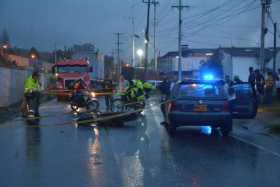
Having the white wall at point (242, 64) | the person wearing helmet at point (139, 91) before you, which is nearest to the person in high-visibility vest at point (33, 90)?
the person wearing helmet at point (139, 91)

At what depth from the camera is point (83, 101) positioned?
27016mm

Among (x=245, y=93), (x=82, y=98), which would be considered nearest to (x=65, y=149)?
(x=245, y=93)

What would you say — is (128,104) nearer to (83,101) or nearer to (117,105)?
(117,105)

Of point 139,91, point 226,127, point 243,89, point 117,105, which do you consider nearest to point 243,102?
point 243,89

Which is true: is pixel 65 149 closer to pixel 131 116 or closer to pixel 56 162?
pixel 56 162

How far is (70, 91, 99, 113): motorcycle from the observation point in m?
26.8

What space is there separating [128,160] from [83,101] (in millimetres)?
14313

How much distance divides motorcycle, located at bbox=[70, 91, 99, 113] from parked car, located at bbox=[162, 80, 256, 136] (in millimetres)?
8688

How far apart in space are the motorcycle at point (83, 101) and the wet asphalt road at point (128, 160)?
689cm

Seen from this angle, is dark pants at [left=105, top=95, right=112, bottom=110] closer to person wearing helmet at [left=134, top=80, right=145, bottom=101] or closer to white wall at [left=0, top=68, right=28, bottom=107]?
person wearing helmet at [left=134, top=80, right=145, bottom=101]

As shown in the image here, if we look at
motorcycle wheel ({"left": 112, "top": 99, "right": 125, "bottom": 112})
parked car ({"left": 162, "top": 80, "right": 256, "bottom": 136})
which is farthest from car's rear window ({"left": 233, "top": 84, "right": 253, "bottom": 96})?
parked car ({"left": 162, "top": 80, "right": 256, "bottom": 136})

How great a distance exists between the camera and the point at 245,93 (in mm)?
23562

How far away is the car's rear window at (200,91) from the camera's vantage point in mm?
18094

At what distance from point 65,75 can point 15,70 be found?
523 centimetres
